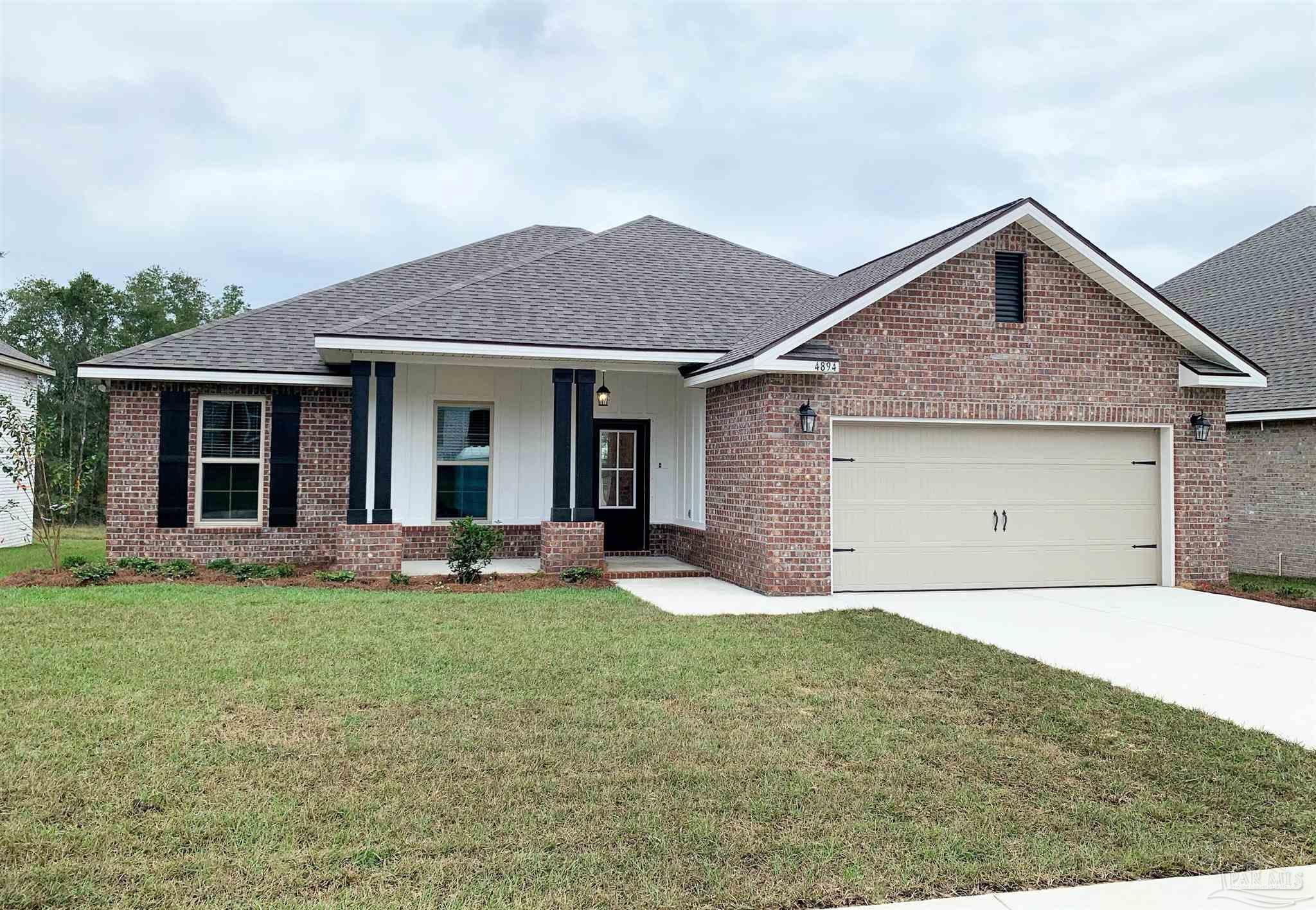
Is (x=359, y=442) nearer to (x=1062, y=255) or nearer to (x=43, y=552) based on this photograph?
(x=1062, y=255)

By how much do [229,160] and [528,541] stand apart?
25.2 m

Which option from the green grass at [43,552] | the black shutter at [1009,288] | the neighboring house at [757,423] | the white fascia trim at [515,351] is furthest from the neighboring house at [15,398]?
the black shutter at [1009,288]

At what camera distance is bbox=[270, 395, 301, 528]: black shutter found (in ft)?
41.8

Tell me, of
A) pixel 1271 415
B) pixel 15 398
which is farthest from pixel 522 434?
pixel 15 398

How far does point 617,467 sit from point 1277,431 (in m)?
11.1

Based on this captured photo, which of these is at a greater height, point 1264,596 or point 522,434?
point 522,434

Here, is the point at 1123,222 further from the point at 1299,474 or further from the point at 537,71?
the point at 537,71

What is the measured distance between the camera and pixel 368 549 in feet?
36.9

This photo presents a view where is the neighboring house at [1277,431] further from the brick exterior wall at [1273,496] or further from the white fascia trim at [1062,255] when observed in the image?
the white fascia trim at [1062,255]

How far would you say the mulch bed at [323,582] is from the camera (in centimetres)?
1072

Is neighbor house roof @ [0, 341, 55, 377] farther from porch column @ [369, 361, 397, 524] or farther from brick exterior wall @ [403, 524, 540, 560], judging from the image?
porch column @ [369, 361, 397, 524]

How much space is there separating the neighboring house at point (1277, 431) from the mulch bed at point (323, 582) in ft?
34.7

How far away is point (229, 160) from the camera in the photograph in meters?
31.2

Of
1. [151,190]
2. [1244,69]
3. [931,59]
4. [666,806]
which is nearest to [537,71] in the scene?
[931,59]
